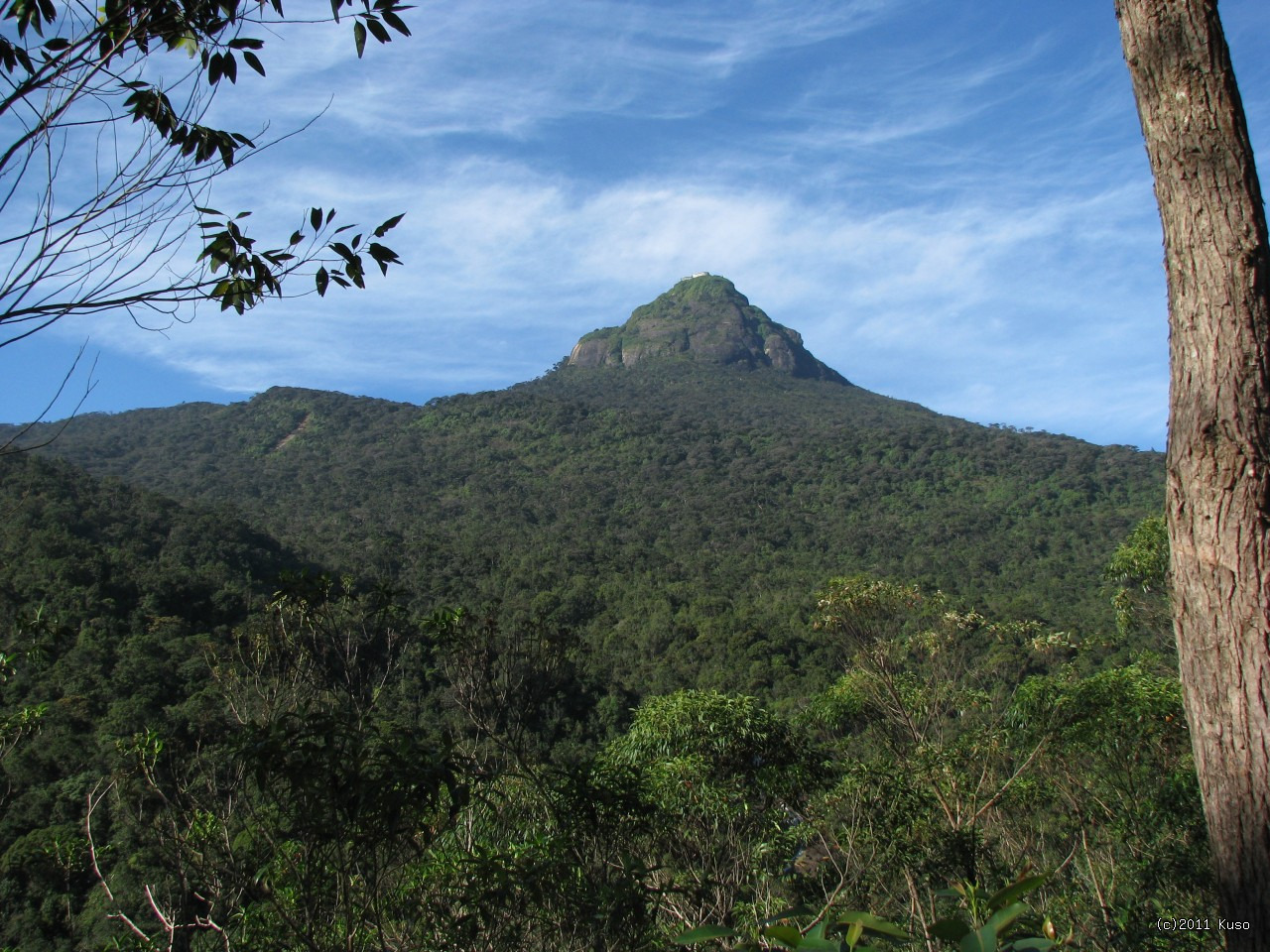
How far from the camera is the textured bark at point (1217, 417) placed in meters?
1.41

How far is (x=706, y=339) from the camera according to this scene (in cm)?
7881

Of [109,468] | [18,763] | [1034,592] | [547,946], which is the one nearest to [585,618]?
[1034,592]

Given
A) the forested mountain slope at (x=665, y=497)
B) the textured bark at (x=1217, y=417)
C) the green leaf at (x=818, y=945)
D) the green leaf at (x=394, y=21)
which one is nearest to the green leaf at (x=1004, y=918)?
the green leaf at (x=818, y=945)

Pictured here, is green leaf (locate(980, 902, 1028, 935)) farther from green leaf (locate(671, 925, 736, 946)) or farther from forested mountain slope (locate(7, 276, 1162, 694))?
forested mountain slope (locate(7, 276, 1162, 694))

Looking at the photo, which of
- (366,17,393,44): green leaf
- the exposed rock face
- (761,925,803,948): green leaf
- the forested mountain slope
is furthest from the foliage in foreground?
the exposed rock face

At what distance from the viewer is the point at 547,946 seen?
2.67 m

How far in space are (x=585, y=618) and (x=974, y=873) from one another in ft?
71.5

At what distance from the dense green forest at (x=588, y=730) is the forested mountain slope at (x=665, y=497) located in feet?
1.04

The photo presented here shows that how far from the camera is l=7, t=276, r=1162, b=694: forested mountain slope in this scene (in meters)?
25.9

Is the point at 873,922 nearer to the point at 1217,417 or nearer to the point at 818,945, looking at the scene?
the point at 818,945

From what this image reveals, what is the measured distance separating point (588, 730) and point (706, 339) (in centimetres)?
6657

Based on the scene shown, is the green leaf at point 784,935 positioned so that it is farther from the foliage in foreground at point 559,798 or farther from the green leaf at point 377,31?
the green leaf at point 377,31

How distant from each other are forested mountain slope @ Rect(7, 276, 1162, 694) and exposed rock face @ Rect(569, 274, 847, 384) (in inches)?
183

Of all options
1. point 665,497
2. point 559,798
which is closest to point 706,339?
point 665,497
